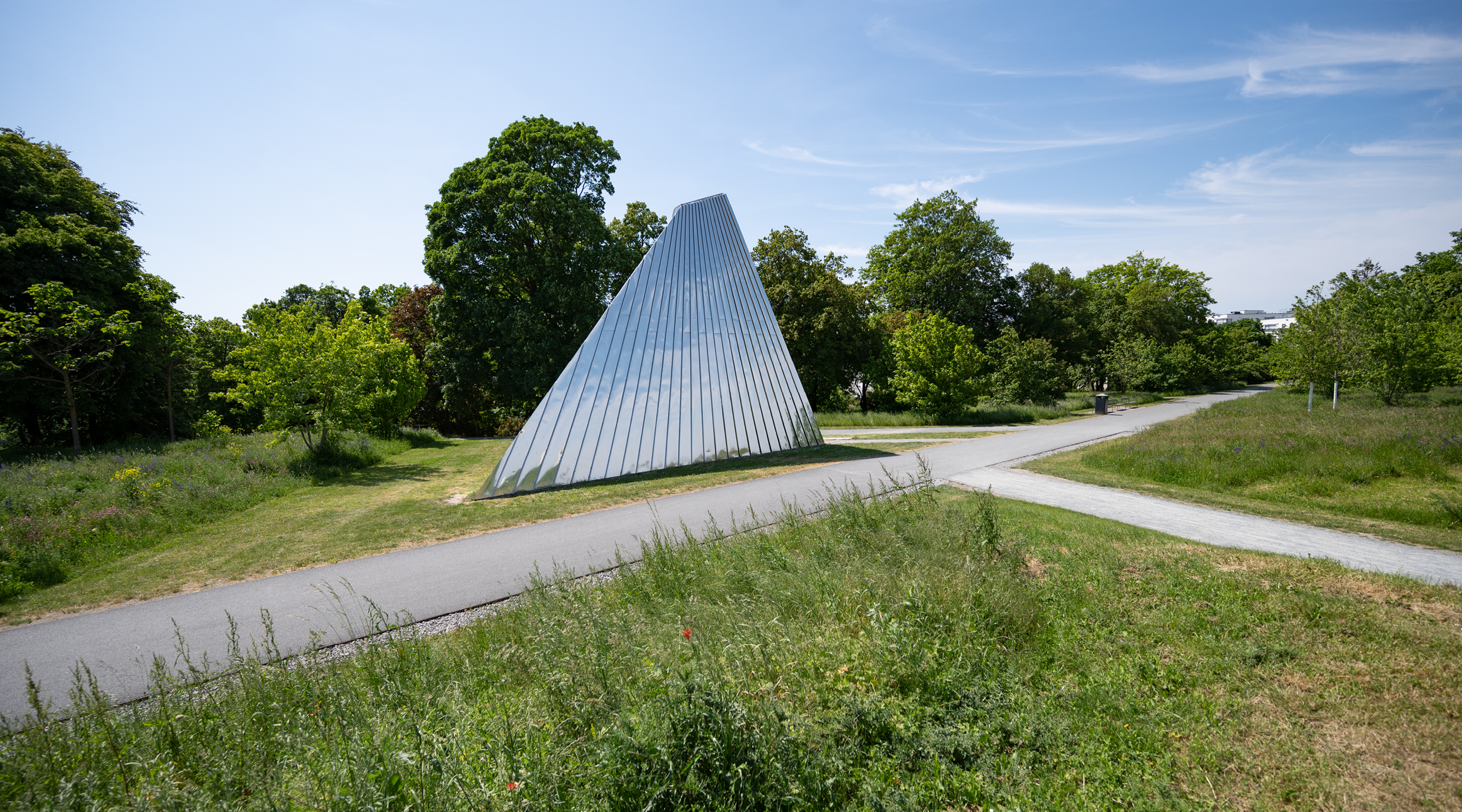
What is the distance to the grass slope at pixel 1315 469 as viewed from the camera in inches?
301

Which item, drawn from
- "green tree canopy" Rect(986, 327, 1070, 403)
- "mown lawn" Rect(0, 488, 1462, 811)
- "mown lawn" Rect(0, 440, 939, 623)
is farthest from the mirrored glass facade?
"green tree canopy" Rect(986, 327, 1070, 403)

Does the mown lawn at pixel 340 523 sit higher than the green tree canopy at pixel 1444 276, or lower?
lower

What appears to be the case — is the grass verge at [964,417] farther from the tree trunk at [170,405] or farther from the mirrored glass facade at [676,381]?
the tree trunk at [170,405]

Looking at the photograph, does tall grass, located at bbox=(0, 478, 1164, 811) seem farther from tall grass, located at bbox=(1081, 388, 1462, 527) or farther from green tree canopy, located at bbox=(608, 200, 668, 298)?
green tree canopy, located at bbox=(608, 200, 668, 298)

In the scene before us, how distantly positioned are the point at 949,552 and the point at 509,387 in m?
19.3

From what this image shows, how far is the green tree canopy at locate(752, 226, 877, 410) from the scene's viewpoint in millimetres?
25266

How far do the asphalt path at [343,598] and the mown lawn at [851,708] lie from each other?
741 mm

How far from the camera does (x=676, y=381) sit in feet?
41.0

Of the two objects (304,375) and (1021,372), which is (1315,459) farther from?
(304,375)

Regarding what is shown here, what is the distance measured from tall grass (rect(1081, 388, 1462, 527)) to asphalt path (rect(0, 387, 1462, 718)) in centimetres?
321

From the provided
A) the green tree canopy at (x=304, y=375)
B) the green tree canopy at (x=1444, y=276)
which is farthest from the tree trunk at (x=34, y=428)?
the green tree canopy at (x=1444, y=276)

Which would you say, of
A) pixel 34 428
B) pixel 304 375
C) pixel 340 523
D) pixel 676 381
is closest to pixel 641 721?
pixel 340 523

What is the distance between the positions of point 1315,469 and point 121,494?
64.7 feet

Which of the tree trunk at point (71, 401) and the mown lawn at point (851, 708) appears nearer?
the mown lawn at point (851, 708)
